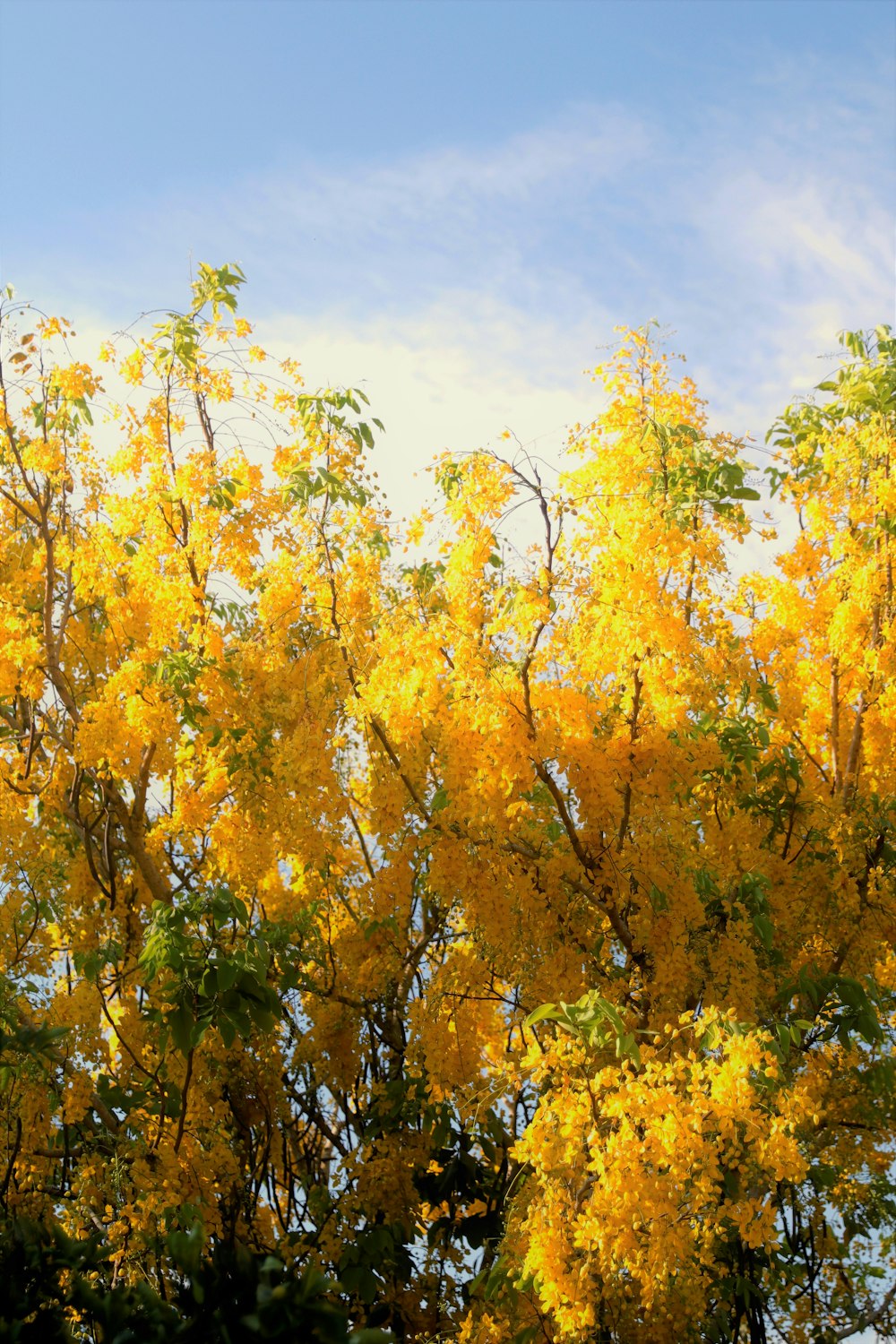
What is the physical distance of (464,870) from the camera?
5.18 meters

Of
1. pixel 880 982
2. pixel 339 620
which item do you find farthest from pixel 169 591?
pixel 880 982

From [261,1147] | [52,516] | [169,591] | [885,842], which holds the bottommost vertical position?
[261,1147]

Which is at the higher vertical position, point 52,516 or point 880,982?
point 52,516

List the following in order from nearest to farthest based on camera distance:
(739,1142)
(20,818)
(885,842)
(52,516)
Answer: (739,1142) < (885,842) < (20,818) < (52,516)

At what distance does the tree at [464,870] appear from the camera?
454 cm

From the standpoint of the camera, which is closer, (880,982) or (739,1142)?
(739,1142)

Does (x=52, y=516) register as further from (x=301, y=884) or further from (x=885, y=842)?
(x=885, y=842)

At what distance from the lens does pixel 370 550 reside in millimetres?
6227

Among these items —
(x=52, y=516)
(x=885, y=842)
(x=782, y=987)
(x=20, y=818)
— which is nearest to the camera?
(x=782, y=987)

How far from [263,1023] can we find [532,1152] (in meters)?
1.13

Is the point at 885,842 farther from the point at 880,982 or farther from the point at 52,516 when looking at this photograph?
the point at 52,516

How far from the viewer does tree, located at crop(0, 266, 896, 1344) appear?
4.54 metres

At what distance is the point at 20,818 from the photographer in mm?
6168

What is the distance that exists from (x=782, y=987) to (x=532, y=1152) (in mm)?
1587
